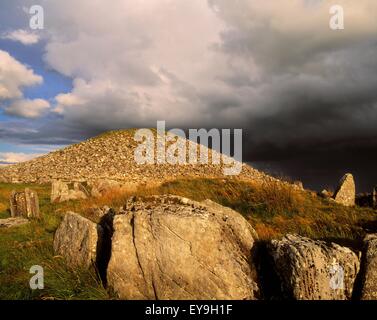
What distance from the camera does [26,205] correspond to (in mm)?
17625

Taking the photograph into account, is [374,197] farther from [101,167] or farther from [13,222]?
[101,167]

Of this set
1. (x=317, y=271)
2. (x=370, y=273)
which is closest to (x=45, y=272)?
(x=317, y=271)

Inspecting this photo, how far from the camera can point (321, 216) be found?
45.1ft

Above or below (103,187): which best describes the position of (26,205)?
below

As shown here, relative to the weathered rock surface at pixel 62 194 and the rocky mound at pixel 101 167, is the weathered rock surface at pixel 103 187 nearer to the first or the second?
the weathered rock surface at pixel 62 194

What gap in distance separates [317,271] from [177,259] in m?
2.60

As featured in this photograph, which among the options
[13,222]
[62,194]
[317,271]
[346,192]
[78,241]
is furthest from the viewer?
[62,194]

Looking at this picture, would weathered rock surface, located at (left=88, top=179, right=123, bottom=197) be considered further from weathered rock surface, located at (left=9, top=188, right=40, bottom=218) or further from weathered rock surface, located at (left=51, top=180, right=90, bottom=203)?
weathered rock surface, located at (left=9, top=188, right=40, bottom=218)

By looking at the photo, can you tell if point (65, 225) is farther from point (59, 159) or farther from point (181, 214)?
point (59, 159)

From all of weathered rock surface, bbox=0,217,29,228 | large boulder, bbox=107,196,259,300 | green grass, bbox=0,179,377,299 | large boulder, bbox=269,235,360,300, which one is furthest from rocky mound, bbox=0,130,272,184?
large boulder, bbox=269,235,360,300

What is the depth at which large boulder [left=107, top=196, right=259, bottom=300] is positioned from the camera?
7297 mm

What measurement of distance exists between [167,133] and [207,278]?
69379 millimetres
